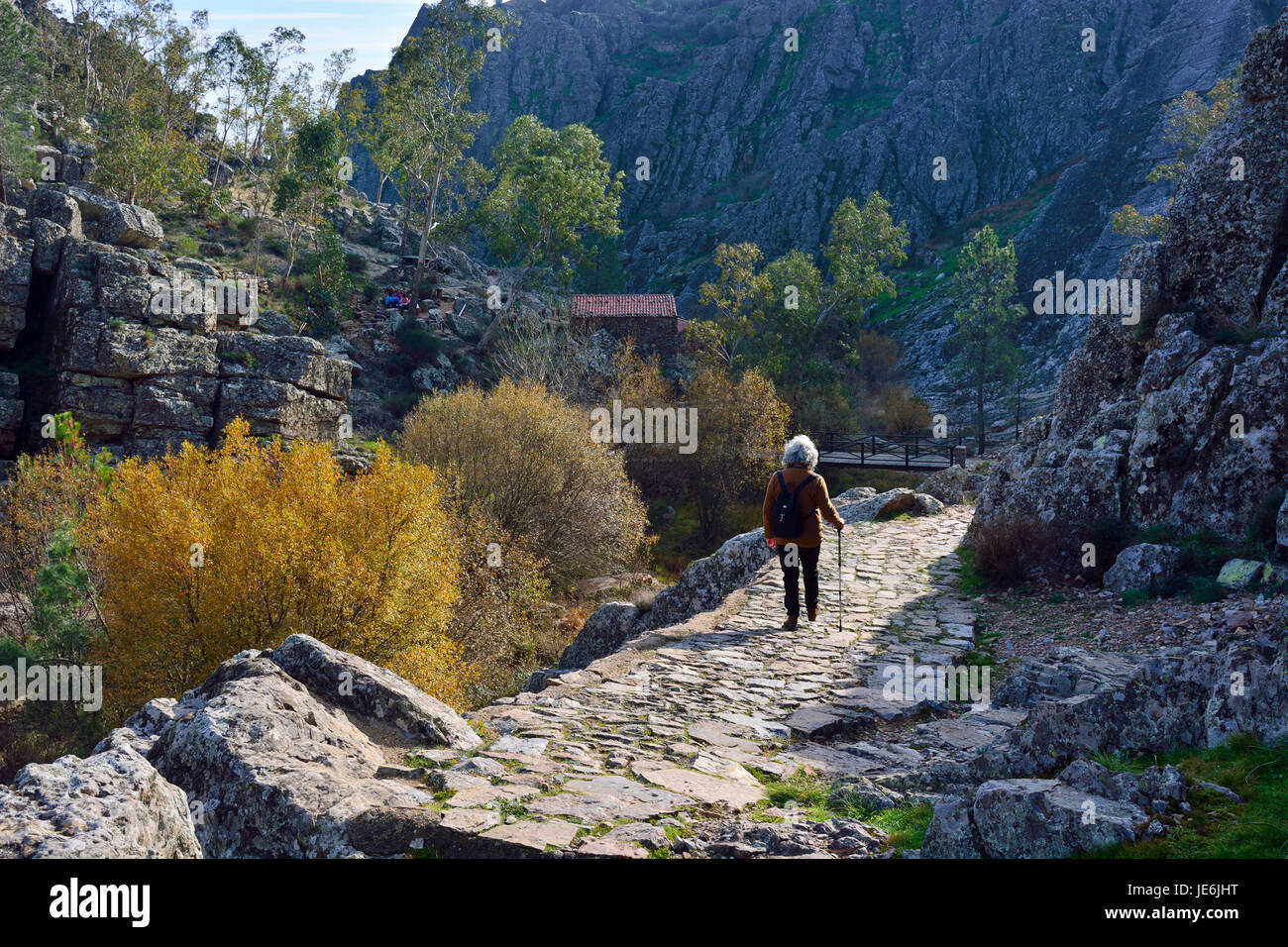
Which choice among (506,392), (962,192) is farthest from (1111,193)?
(506,392)

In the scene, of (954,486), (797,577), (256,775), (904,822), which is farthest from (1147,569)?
(954,486)

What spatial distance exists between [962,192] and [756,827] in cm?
9457

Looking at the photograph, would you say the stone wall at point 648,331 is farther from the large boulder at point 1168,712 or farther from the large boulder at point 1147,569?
the large boulder at point 1168,712

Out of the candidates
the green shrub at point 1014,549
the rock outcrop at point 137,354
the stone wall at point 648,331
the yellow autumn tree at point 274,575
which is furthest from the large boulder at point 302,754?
the stone wall at point 648,331

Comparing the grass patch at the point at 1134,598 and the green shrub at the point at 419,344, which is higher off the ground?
the green shrub at the point at 419,344

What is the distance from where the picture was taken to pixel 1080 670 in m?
7.09

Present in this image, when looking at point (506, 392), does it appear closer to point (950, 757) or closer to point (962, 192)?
point (950, 757)

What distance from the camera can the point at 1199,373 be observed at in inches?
424

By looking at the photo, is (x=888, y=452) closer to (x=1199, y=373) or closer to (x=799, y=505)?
(x=1199, y=373)

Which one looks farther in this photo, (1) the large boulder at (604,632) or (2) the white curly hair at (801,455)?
(1) the large boulder at (604,632)

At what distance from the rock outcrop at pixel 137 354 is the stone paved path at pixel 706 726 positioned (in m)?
25.1

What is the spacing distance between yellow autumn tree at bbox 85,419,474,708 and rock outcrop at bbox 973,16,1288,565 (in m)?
8.19

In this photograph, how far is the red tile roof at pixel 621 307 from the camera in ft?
159

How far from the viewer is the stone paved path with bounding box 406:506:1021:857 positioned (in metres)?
4.31
